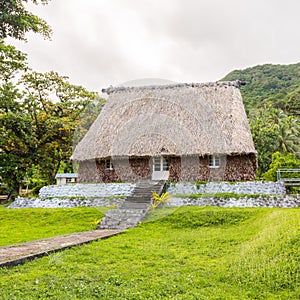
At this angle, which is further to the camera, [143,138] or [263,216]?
[143,138]

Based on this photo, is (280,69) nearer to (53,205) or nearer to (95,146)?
(95,146)

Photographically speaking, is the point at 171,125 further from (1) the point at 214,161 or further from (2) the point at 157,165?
(1) the point at 214,161

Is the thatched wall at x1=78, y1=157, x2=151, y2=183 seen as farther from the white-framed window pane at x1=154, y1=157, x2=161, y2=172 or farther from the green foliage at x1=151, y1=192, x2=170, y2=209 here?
the green foliage at x1=151, y1=192, x2=170, y2=209

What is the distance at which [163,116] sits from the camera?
64.3 feet

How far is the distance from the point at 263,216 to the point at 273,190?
4435 millimetres

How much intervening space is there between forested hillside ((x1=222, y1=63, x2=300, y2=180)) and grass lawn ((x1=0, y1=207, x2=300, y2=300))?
1015 cm

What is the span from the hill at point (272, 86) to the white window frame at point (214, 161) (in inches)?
Result: 782

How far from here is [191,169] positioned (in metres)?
18.4

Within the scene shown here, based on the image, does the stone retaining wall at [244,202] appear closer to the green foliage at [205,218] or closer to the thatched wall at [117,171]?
the green foliage at [205,218]

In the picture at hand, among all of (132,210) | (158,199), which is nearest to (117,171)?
(158,199)

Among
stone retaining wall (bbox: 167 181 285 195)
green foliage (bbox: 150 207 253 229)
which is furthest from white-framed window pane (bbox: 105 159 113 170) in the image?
green foliage (bbox: 150 207 253 229)

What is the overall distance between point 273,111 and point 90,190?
2256cm

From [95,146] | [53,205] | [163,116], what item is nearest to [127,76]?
[163,116]

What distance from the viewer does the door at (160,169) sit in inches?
738
